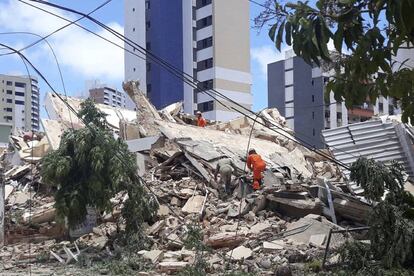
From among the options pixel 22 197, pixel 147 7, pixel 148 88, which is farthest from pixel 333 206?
pixel 147 7

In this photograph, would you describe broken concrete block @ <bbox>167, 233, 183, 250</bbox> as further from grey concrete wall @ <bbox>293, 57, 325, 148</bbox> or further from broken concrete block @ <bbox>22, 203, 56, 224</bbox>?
grey concrete wall @ <bbox>293, 57, 325, 148</bbox>

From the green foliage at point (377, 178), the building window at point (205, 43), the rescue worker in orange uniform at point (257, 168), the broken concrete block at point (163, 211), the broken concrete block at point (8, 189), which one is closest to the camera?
the green foliage at point (377, 178)

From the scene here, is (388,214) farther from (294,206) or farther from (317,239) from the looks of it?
(294,206)

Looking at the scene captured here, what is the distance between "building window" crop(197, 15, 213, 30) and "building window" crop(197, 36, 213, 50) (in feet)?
4.79

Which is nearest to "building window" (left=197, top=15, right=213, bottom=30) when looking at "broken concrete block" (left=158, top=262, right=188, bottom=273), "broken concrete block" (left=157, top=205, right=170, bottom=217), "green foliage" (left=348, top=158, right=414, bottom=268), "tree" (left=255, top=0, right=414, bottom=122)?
"broken concrete block" (left=157, top=205, right=170, bottom=217)

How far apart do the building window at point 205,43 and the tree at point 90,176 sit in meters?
45.1

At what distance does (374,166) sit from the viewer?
331 inches

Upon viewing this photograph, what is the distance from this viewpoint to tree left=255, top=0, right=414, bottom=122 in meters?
2.85

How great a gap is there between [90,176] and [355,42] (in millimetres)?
8779

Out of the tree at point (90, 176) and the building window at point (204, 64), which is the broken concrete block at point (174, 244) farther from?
the building window at point (204, 64)

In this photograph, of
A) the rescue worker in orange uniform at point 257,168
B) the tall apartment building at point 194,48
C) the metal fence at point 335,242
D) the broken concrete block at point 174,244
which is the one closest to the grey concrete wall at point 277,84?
the tall apartment building at point 194,48

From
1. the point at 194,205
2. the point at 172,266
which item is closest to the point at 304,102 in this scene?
the point at 194,205

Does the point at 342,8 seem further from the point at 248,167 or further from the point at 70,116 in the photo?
the point at 70,116

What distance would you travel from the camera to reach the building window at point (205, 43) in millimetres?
55653
